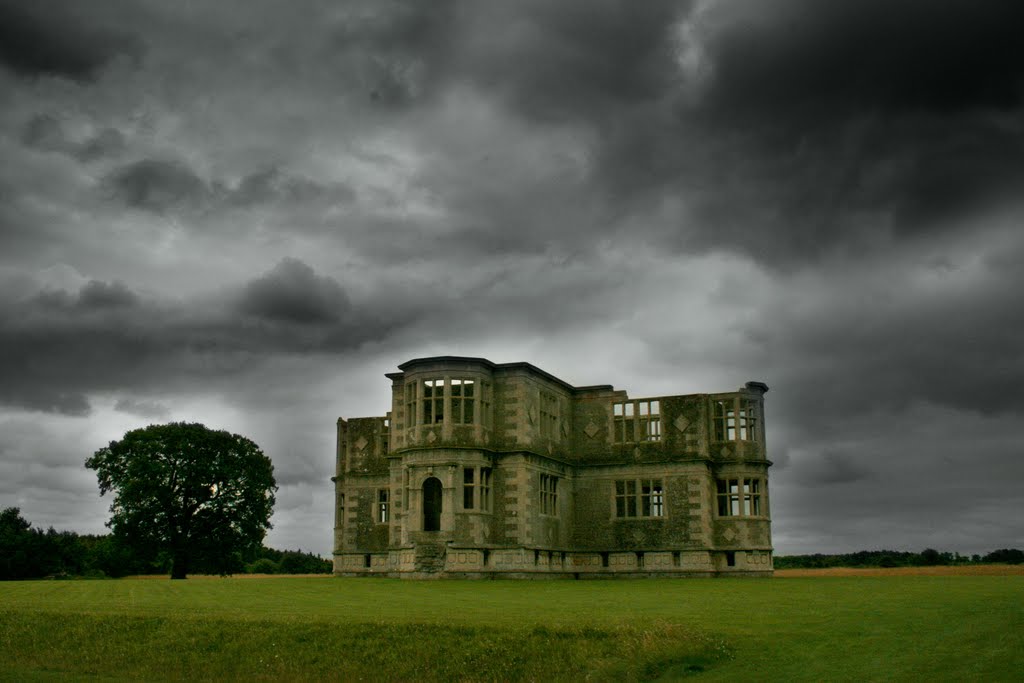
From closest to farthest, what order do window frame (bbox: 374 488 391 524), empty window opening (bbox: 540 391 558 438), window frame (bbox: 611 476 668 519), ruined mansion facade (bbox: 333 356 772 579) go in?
1. ruined mansion facade (bbox: 333 356 772 579)
2. empty window opening (bbox: 540 391 558 438)
3. window frame (bbox: 611 476 668 519)
4. window frame (bbox: 374 488 391 524)

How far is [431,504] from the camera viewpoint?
5309 centimetres

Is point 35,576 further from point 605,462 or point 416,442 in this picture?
point 605,462

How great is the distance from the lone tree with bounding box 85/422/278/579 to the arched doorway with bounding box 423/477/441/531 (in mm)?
14169

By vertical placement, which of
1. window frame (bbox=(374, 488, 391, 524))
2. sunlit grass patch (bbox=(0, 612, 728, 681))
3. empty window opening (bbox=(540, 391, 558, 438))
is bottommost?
sunlit grass patch (bbox=(0, 612, 728, 681))

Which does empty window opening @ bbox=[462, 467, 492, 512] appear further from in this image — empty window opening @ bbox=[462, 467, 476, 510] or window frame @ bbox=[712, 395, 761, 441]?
window frame @ bbox=[712, 395, 761, 441]

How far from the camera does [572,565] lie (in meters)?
56.6

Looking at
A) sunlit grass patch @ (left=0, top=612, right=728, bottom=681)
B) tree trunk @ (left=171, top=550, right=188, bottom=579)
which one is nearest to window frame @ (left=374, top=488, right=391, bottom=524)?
tree trunk @ (left=171, top=550, right=188, bottom=579)

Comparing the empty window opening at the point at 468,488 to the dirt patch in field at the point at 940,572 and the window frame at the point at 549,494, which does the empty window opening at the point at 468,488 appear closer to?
the window frame at the point at 549,494

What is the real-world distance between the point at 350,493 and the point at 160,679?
3776cm

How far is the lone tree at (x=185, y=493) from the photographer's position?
57562 mm

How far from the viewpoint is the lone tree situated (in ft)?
189

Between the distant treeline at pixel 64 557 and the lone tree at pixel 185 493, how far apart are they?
4.93 ft

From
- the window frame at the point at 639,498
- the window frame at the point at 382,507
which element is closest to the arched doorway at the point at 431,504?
the window frame at the point at 382,507

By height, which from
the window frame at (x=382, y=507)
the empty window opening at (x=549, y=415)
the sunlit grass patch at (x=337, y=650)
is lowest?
the sunlit grass patch at (x=337, y=650)
